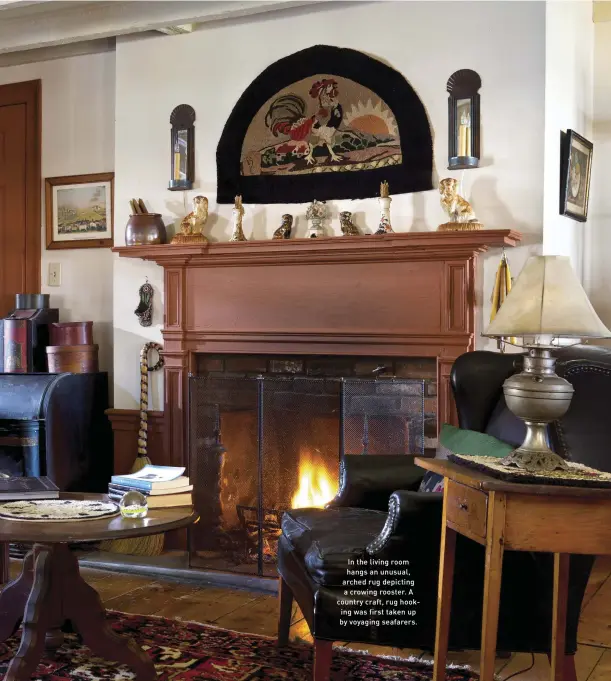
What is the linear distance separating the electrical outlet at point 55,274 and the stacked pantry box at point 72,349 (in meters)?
0.39

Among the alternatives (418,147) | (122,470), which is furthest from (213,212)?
(122,470)

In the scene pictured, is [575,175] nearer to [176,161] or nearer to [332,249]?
[332,249]

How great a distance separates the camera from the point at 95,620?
268cm

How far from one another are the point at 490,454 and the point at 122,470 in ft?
7.72

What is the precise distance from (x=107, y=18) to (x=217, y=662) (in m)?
3.01

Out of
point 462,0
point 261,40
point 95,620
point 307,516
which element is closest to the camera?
point 95,620

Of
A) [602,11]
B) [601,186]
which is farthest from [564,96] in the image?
[602,11]

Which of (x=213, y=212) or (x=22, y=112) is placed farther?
(x=22, y=112)

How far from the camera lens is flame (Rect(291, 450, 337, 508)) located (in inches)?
154

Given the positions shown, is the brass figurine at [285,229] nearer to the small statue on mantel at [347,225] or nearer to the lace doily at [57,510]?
the small statue on mantel at [347,225]

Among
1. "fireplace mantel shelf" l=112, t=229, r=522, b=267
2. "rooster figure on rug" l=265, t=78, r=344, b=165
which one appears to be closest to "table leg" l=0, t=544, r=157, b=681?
"fireplace mantel shelf" l=112, t=229, r=522, b=267

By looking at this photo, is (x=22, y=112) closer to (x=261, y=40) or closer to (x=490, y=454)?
(x=261, y=40)

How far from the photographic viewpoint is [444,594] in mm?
2365

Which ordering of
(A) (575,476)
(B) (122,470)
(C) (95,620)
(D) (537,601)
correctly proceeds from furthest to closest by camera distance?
(B) (122,470) → (C) (95,620) → (D) (537,601) → (A) (575,476)
